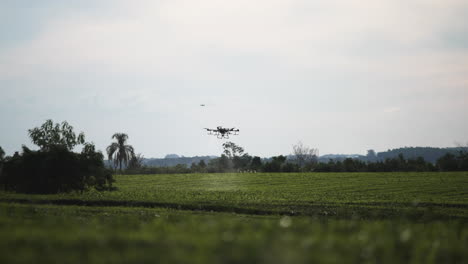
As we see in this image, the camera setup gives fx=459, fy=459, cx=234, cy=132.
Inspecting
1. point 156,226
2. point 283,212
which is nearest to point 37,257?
point 156,226

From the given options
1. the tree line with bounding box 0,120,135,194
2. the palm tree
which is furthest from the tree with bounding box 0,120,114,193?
the palm tree

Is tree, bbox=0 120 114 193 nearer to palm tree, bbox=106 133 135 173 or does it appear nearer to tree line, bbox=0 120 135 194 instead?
tree line, bbox=0 120 135 194

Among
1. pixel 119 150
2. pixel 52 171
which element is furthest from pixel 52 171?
pixel 119 150

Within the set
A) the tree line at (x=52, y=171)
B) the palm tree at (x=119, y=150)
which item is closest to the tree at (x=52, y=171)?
the tree line at (x=52, y=171)

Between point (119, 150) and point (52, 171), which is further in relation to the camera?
point (119, 150)

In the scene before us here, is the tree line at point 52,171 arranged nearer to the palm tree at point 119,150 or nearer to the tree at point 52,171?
the tree at point 52,171

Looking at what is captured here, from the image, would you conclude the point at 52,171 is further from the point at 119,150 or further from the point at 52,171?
the point at 119,150

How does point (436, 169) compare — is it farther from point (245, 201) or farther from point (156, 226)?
point (156, 226)

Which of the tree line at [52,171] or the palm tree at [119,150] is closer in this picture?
the tree line at [52,171]

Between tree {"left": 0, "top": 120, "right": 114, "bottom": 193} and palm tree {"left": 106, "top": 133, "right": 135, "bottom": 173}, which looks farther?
palm tree {"left": 106, "top": 133, "right": 135, "bottom": 173}

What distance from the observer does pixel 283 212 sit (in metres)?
25.1

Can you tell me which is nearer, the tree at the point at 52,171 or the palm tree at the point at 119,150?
the tree at the point at 52,171

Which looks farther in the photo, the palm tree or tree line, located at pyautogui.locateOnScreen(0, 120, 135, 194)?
the palm tree

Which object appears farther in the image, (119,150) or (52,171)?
(119,150)
